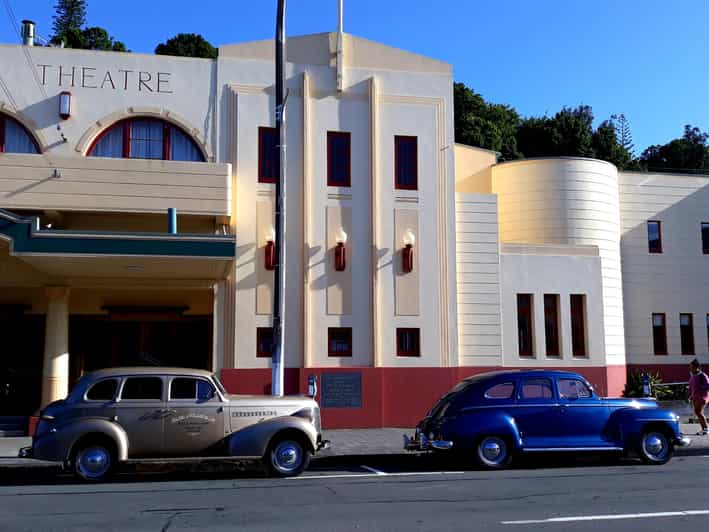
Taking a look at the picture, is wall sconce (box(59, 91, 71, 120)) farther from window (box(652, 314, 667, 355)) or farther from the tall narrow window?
window (box(652, 314, 667, 355))

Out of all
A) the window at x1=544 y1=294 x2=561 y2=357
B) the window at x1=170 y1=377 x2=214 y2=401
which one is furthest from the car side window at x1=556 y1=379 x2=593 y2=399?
the window at x1=544 y1=294 x2=561 y2=357

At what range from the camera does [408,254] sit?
1995 cm

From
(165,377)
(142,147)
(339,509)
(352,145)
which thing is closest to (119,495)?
(165,377)

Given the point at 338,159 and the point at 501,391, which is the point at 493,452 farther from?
the point at 338,159

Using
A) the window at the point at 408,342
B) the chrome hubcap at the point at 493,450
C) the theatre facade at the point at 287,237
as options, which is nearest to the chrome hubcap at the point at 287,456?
the chrome hubcap at the point at 493,450

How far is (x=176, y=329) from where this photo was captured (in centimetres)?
2197

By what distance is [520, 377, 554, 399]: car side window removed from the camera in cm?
A: 1348

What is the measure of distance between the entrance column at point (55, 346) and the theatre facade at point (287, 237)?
0.06m

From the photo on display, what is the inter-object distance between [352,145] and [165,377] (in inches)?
384

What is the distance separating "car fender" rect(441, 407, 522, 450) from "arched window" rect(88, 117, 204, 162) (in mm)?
9987

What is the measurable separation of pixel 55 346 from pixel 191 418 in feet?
27.1

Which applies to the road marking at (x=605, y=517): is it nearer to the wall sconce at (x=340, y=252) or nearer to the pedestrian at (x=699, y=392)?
the pedestrian at (x=699, y=392)

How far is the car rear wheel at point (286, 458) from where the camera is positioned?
12.4 metres

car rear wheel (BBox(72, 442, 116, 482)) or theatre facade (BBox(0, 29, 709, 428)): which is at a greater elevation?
theatre facade (BBox(0, 29, 709, 428))
